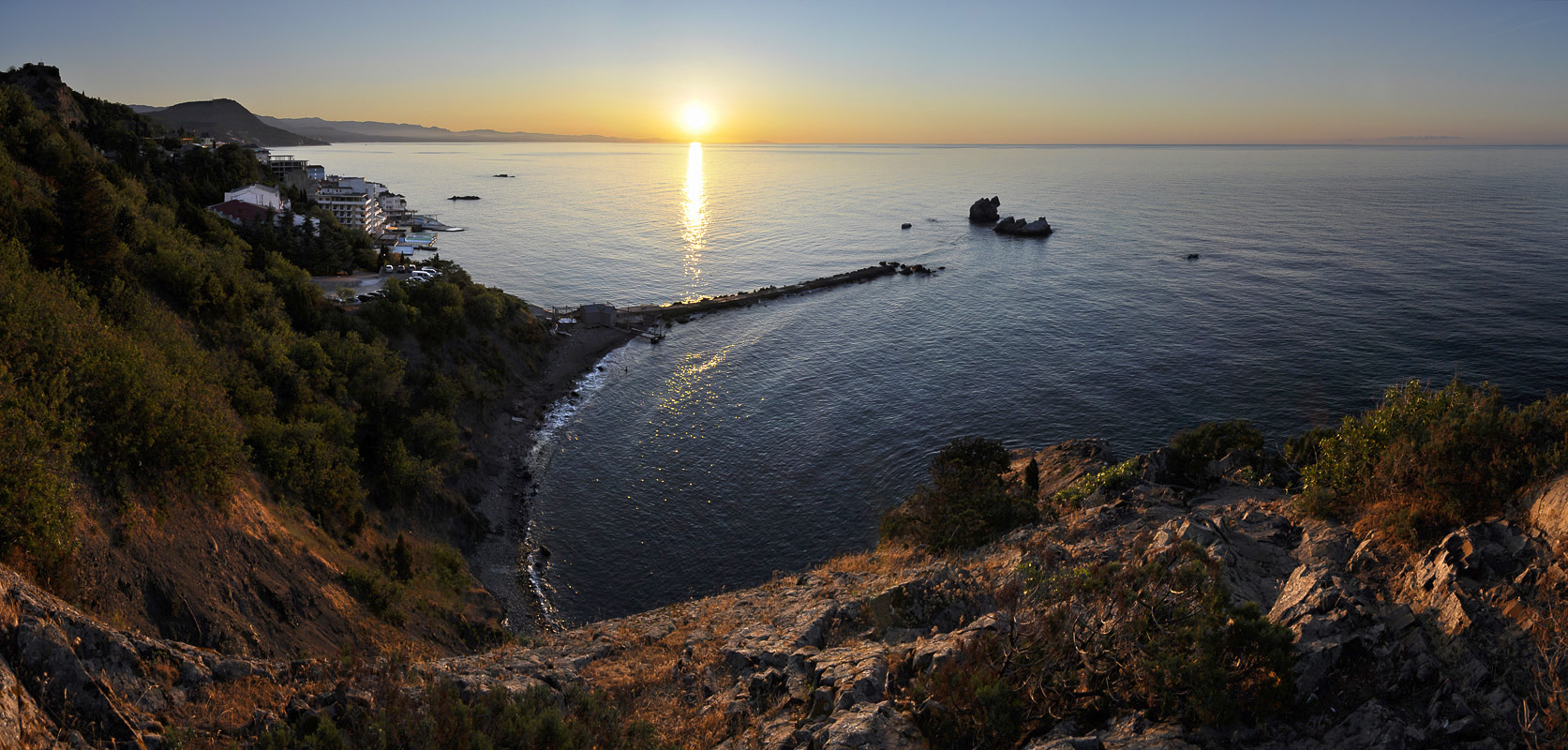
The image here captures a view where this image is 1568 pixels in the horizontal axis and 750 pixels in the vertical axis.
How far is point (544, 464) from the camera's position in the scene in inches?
2032

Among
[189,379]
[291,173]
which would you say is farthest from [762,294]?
[291,173]

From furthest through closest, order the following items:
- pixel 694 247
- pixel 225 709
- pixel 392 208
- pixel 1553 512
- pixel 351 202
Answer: pixel 392 208, pixel 694 247, pixel 351 202, pixel 1553 512, pixel 225 709

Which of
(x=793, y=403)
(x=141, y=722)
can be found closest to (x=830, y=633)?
(x=141, y=722)

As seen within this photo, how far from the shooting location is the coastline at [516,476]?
37.2 metres

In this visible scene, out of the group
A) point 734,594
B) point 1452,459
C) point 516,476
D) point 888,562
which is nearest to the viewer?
point 1452,459

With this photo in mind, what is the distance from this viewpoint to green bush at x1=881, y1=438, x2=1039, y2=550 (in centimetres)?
2934

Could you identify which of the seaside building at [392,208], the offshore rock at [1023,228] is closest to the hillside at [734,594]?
the seaside building at [392,208]

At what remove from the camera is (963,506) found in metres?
31.2

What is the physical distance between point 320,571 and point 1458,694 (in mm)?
31689

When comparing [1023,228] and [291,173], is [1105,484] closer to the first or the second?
[1023,228]

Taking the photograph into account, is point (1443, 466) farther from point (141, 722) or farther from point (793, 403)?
point (793, 403)

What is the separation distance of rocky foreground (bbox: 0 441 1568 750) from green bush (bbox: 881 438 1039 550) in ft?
25.5

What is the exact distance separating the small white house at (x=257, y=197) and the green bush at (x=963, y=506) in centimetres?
6900

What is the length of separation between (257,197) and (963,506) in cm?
7656
